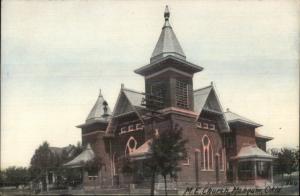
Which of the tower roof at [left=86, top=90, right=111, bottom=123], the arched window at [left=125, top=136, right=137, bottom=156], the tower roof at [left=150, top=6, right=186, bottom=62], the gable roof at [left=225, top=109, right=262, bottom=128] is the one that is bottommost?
the arched window at [left=125, top=136, right=137, bottom=156]

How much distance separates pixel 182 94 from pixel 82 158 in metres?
10.9

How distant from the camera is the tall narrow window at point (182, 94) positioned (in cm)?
3359

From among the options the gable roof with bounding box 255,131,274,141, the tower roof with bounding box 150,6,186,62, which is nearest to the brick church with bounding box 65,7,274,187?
the tower roof with bounding box 150,6,186,62

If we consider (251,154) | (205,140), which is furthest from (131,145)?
(251,154)

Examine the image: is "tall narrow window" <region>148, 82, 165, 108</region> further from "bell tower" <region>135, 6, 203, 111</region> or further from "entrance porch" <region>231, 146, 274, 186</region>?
"entrance porch" <region>231, 146, 274, 186</region>

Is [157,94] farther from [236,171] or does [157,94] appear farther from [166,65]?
[236,171]

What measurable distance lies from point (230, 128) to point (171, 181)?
11123 mm

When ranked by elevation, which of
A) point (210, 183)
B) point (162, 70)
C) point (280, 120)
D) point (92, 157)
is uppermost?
point (162, 70)

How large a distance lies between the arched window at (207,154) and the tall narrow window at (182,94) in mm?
3580

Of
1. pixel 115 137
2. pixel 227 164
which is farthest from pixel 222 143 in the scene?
pixel 115 137

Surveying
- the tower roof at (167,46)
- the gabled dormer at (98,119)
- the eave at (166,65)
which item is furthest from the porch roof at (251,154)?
the gabled dormer at (98,119)

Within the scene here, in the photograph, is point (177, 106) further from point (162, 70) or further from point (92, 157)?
point (92, 157)

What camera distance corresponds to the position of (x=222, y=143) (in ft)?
124

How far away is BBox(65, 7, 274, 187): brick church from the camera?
32.7 meters
